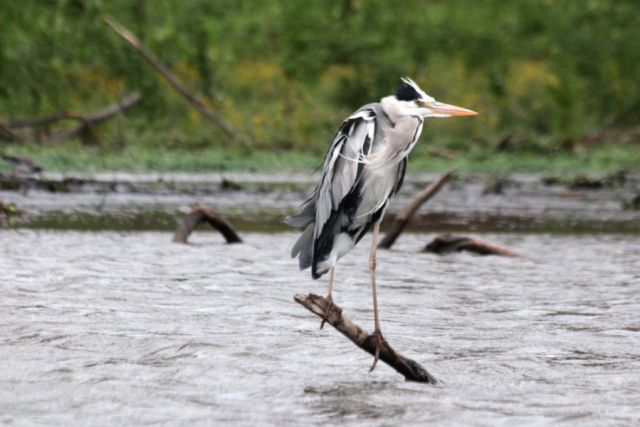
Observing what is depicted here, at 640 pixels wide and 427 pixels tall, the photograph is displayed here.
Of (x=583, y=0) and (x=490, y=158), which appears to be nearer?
(x=490, y=158)

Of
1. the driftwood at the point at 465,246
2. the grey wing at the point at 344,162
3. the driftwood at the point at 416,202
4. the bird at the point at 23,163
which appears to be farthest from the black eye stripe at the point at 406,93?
the bird at the point at 23,163

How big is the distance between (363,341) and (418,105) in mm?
982

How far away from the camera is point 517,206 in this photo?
1170 cm

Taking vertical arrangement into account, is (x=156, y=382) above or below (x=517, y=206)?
below

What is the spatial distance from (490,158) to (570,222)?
7703mm

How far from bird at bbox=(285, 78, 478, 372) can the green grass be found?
33.0 feet

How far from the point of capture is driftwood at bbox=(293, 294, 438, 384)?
359cm

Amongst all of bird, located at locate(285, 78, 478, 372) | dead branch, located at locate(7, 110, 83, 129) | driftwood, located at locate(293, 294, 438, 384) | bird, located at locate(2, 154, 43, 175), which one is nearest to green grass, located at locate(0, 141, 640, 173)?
dead branch, located at locate(7, 110, 83, 129)

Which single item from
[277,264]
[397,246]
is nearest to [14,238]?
[277,264]

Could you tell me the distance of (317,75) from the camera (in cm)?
2325

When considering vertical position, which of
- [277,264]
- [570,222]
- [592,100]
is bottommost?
[277,264]

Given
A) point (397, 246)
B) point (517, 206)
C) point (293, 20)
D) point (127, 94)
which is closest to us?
point (397, 246)

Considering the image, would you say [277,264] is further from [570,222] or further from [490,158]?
[490,158]

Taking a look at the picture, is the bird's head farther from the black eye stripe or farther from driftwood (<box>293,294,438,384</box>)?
driftwood (<box>293,294,438,384</box>)
